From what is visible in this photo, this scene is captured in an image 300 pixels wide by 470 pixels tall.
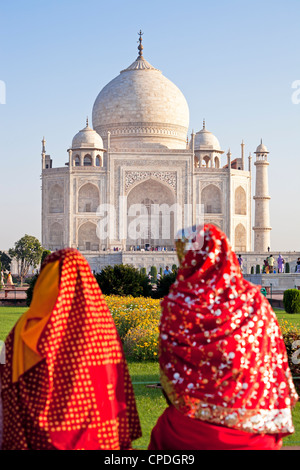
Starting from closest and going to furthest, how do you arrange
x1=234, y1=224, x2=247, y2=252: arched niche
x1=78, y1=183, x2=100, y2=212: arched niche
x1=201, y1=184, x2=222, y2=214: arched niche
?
x1=78, y1=183, x2=100, y2=212: arched niche < x1=201, y1=184, x2=222, y2=214: arched niche < x1=234, y1=224, x2=247, y2=252: arched niche

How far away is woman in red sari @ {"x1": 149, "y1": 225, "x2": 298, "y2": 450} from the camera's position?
241 centimetres

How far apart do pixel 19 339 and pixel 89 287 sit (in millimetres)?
292

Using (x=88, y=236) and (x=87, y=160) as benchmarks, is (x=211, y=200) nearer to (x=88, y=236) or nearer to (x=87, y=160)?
(x=88, y=236)

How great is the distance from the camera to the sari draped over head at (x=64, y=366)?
2301 mm

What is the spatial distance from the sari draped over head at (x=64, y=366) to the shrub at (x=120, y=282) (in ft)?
26.8

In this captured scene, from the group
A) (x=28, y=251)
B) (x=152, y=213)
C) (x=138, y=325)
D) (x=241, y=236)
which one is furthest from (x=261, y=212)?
(x=138, y=325)

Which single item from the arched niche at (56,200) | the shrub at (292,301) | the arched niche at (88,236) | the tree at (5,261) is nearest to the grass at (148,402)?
the shrub at (292,301)

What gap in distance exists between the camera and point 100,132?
2850cm

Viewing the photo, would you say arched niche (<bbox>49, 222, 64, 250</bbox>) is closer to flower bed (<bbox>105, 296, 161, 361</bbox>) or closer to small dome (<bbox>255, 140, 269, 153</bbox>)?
small dome (<bbox>255, 140, 269, 153</bbox>)

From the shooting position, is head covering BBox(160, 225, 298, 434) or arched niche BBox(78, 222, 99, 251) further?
arched niche BBox(78, 222, 99, 251)

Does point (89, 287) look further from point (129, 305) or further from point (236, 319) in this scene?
point (129, 305)

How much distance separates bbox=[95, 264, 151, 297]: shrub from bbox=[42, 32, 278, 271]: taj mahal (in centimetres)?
1418

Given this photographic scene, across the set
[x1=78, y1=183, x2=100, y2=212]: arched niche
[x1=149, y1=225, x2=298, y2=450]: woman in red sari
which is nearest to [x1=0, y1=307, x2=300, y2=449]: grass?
[x1=149, y1=225, x2=298, y2=450]: woman in red sari

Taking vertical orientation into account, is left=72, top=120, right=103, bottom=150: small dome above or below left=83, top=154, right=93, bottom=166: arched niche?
above
